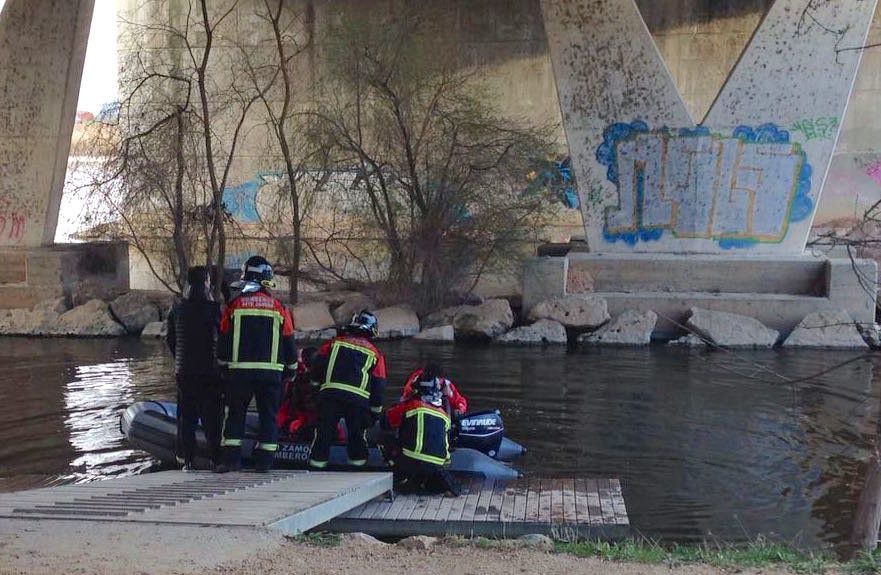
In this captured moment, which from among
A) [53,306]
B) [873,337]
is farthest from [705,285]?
[53,306]

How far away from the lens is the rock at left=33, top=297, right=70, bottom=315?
67.5 feet

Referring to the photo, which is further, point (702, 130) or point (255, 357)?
point (702, 130)

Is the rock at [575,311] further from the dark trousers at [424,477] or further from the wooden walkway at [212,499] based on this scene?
the wooden walkway at [212,499]

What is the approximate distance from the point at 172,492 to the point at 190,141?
13.7 meters

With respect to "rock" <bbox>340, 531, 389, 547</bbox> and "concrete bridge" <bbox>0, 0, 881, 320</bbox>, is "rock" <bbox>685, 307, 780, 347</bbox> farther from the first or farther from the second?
"rock" <bbox>340, 531, 389, 547</bbox>

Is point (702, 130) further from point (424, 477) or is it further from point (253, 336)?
point (253, 336)

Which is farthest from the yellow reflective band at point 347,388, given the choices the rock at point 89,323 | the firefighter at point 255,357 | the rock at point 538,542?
the rock at point 89,323

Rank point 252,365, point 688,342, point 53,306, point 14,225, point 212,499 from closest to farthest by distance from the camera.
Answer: point 212,499
point 252,365
point 688,342
point 53,306
point 14,225

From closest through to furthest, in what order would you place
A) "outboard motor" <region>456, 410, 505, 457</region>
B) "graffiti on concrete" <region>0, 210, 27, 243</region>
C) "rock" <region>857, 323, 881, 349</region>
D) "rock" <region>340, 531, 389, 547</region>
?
"rock" <region>340, 531, 389, 547</region>, "outboard motor" <region>456, 410, 505, 457</region>, "rock" <region>857, 323, 881, 349</region>, "graffiti on concrete" <region>0, 210, 27, 243</region>

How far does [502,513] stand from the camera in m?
8.21

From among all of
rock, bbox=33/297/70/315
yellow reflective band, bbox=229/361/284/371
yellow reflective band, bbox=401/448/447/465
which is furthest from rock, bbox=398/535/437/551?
rock, bbox=33/297/70/315

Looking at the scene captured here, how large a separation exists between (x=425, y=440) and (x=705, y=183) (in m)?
12.1

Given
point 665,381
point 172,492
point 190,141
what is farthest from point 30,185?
point 172,492

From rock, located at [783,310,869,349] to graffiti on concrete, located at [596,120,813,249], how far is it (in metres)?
2.11
